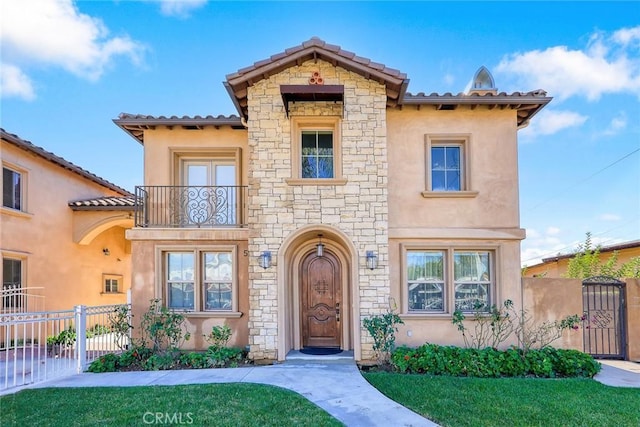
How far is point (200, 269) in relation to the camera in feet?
35.7

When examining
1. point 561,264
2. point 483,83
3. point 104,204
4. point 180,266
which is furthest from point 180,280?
point 561,264

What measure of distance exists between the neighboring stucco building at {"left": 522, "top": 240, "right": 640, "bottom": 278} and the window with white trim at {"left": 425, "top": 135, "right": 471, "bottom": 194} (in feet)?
24.7

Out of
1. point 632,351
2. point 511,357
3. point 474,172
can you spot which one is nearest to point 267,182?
point 474,172

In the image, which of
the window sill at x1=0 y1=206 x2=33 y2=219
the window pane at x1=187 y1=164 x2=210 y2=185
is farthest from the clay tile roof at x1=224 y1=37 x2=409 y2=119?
the window sill at x1=0 y1=206 x2=33 y2=219

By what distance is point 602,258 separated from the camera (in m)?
16.0

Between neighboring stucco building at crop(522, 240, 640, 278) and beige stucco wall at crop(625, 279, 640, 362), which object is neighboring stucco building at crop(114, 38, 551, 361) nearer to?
beige stucco wall at crop(625, 279, 640, 362)

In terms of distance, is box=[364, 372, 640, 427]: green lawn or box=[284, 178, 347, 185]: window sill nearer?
box=[364, 372, 640, 427]: green lawn

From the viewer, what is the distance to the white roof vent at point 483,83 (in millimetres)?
10617

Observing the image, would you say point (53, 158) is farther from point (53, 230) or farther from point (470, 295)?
point (470, 295)

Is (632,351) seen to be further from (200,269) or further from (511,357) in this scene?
(200,269)

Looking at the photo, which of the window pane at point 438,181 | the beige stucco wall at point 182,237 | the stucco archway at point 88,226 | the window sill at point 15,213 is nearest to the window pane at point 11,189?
the window sill at point 15,213

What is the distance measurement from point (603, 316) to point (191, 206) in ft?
39.1

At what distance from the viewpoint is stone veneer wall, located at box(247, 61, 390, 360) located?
940 cm

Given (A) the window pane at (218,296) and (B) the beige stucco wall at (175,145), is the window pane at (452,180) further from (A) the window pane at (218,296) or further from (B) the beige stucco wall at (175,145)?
(A) the window pane at (218,296)
